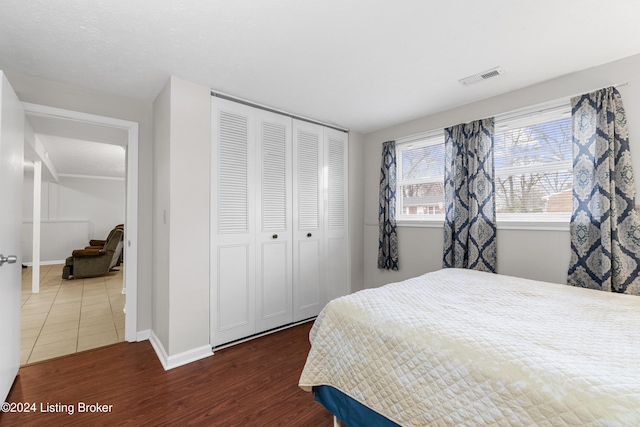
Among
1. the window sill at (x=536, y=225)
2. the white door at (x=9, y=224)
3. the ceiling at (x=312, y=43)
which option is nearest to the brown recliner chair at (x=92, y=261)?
the white door at (x=9, y=224)

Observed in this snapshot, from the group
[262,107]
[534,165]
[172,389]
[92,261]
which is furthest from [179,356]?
[92,261]

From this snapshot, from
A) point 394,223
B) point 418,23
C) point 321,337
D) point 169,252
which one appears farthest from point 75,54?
point 394,223

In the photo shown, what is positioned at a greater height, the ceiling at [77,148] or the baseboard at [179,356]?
the ceiling at [77,148]

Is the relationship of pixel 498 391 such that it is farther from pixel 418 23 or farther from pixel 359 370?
pixel 418 23

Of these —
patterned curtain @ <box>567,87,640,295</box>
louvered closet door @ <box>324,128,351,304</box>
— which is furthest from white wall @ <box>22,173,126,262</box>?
patterned curtain @ <box>567,87,640,295</box>

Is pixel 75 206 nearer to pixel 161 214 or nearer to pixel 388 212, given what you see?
pixel 161 214

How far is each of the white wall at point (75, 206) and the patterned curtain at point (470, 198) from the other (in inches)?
340

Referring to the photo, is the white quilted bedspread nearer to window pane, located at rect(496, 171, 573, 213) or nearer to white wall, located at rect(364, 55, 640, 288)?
white wall, located at rect(364, 55, 640, 288)

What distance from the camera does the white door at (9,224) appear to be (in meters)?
1.65

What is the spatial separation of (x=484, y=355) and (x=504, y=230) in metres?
1.99

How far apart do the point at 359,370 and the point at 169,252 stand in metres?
1.77

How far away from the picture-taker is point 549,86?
7.81 feet

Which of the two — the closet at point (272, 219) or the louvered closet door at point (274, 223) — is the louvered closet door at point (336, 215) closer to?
the closet at point (272, 219)

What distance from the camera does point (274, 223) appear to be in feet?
9.84
